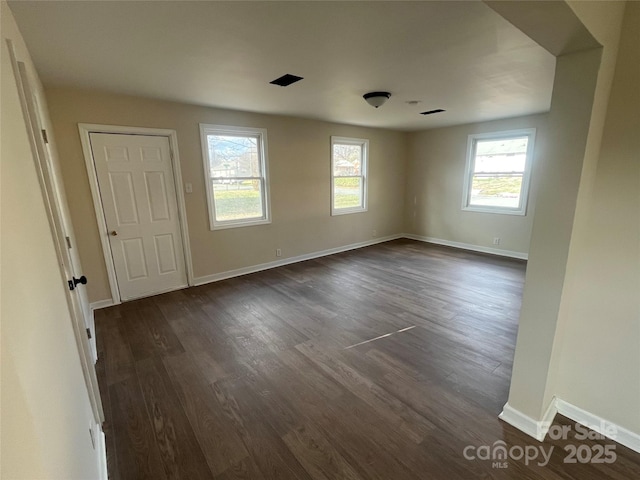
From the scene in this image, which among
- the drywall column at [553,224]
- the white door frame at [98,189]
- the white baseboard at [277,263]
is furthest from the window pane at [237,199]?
the drywall column at [553,224]

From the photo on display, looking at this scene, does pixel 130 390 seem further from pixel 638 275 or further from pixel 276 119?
pixel 276 119

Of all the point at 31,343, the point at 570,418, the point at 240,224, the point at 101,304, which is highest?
the point at 31,343

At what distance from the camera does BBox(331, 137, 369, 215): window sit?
5.54 meters

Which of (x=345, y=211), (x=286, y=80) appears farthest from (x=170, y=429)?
(x=345, y=211)

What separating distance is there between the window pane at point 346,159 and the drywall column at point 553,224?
4261mm

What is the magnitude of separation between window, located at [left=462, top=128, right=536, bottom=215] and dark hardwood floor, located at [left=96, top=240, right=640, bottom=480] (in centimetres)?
211

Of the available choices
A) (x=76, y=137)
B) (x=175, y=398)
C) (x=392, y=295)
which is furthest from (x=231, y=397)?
(x=76, y=137)

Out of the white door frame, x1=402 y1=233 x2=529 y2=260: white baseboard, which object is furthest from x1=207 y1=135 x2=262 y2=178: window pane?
x1=402 y1=233 x2=529 y2=260: white baseboard

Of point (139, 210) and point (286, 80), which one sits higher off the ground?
point (286, 80)

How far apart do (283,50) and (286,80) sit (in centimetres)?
68

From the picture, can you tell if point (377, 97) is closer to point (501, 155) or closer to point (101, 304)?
point (501, 155)

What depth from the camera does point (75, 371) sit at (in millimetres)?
1362

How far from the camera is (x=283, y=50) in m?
2.17

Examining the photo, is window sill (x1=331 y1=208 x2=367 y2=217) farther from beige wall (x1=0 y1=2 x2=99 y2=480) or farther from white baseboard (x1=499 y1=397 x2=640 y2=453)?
beige wall (x1=0 y1=2 x2=99 y2=480)
